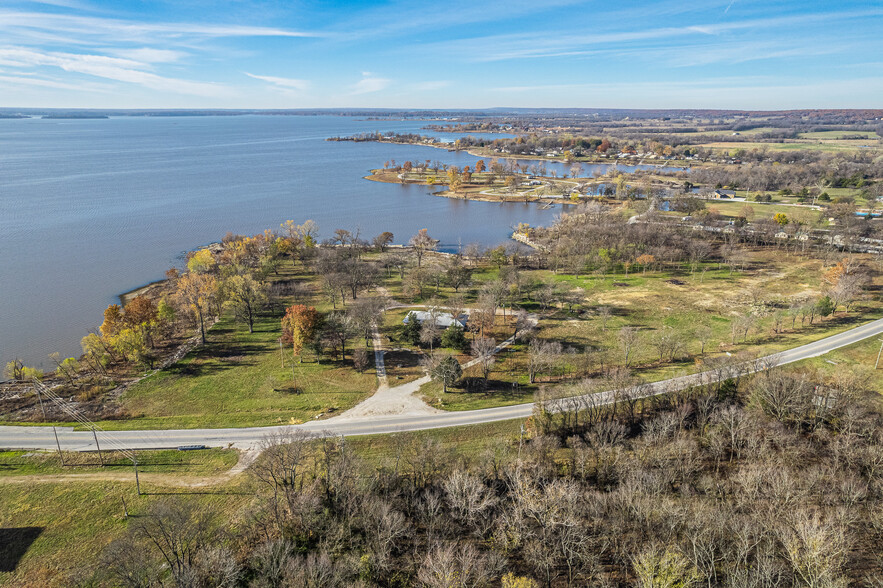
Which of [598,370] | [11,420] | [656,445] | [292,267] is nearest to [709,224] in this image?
[598,370]

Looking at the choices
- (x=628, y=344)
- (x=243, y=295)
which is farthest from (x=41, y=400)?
(x=628, y=344)

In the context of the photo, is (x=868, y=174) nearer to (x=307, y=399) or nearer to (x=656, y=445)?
(x=656, y=445)

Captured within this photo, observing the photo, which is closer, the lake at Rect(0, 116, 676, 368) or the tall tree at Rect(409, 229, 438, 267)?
the lake at Rect(0, 116, 676, 368)

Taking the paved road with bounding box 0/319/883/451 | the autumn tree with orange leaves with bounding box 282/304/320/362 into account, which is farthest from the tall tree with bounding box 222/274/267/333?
the paved road with bounding box 0/319/883/451

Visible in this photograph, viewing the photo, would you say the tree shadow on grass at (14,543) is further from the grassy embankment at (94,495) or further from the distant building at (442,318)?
the distant building at (442,318)

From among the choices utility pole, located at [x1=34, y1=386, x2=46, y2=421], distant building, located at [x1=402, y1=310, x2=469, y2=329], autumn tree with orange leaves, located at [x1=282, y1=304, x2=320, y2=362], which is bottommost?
utility pole, located at [x1=34, y1=386, x2=46, y2=421]

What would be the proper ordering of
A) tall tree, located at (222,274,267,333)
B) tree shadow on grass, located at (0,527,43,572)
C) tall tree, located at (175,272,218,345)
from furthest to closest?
1. tall tree, located at (222,274,267,333)
2. tall tree, located at (175,272,218,345)
3. tree shadow on grass, located at (0,527,43,572)

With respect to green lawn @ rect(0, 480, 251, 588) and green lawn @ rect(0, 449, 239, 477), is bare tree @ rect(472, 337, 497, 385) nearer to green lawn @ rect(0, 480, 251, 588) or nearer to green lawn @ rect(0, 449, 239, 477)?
green lawn @ rect(0, 449, 239, 477)
